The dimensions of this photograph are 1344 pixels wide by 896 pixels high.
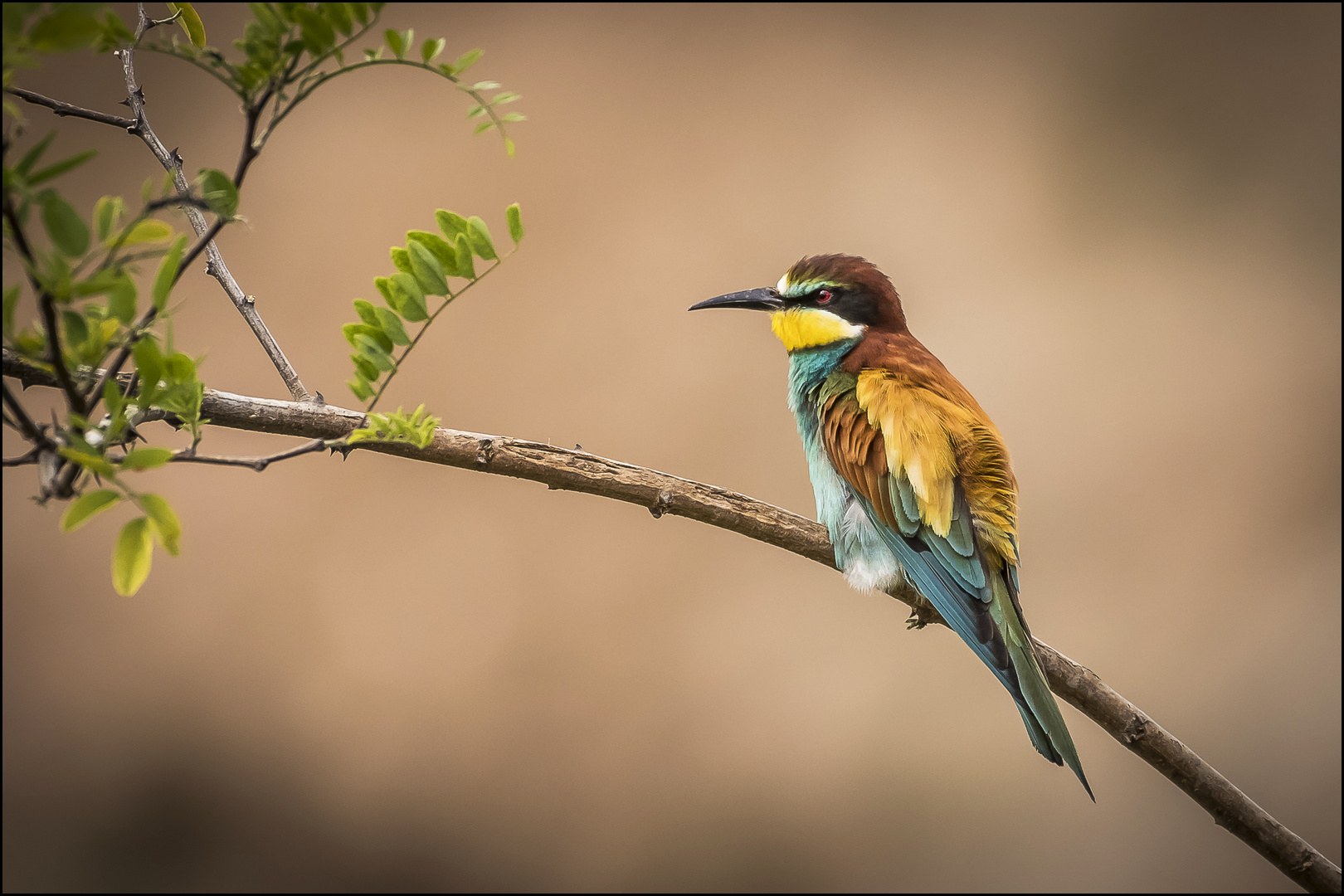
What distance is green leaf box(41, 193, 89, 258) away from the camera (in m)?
0.38

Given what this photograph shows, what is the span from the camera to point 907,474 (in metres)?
1.06

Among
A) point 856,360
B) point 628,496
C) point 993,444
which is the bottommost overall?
point 628,496

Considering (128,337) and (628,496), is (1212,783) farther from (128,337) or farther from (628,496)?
(128,337)

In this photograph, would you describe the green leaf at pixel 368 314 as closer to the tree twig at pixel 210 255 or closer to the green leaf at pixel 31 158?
the tree twig at pixel 210 255

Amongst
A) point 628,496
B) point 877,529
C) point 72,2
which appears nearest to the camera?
point 72,2

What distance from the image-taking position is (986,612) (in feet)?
3.25

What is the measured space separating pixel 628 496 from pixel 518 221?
347mm

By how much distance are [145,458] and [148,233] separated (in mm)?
109

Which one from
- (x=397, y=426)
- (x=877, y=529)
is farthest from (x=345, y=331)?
(x=877, y=529)

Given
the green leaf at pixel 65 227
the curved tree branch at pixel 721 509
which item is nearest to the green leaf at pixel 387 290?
the curved tree branch at pixel 721 509

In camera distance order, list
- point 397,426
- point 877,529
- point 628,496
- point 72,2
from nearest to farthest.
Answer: point 72,2 → point 397,426 → point 628,496 → point 877,529

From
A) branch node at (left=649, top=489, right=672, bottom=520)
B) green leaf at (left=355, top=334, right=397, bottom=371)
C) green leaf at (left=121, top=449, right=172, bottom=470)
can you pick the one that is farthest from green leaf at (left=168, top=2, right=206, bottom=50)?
branch node at (left=649, top=489, right=672, bottom=520)

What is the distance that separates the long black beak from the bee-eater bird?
1.3 inches

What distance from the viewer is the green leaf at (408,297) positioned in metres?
0.66
